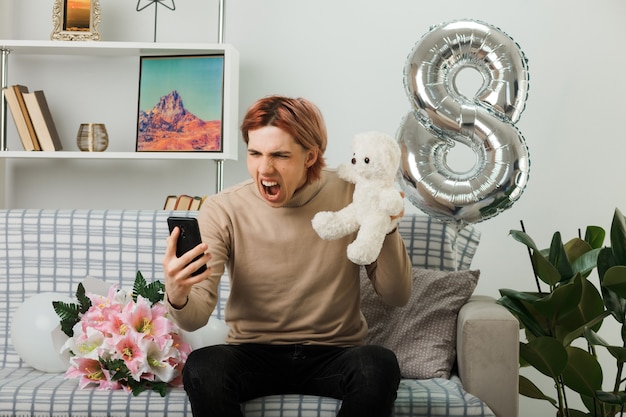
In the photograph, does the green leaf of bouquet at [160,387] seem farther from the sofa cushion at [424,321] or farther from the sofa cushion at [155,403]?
the sofa cushion at [424,321]

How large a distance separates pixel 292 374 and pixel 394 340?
0.40 metres

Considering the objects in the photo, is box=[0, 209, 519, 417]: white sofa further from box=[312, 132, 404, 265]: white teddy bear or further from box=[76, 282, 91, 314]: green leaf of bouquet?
box=[312, 132, 404, 265]: white teddy bear

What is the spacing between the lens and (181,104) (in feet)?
10.0

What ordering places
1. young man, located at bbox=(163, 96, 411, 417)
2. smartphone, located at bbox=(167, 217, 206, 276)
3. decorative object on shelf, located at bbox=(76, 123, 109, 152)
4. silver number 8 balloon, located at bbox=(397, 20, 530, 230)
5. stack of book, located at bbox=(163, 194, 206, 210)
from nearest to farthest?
smartphone, located at bbox=(167, 217, 206, 276)
young man, located at bbox=(163, 96, 411, 417)
silver number 8 balloon, located at bbox=(397, 20, 530, 230)
stack of book, located at bbox=(163, 194, 206, 210)
decorative object on shelf, located at bbox=(76, 123, 109, 152)

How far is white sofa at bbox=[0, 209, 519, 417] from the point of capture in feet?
6.36

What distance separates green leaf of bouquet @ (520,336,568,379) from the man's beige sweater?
413 millimetres

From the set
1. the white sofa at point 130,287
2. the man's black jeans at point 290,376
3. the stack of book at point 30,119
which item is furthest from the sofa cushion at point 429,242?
the stack of book at point 30,119

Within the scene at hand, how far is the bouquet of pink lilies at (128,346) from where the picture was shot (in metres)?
2.00

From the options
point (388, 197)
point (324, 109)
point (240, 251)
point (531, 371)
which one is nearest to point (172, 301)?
point (240, 251)

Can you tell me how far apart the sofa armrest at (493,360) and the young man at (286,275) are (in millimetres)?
191

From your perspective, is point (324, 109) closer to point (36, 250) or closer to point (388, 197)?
point (36, 250)

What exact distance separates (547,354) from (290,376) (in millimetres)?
664

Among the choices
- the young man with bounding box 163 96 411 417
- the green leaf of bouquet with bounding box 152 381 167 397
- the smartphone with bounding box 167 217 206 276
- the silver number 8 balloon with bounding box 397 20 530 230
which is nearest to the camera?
the smartphone with bounding box 167 217 206 276

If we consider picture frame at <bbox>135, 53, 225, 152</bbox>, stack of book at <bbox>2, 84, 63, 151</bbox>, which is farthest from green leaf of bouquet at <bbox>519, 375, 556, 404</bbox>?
stack of book at <bbox>2, 84, 63, 151</bbox>
